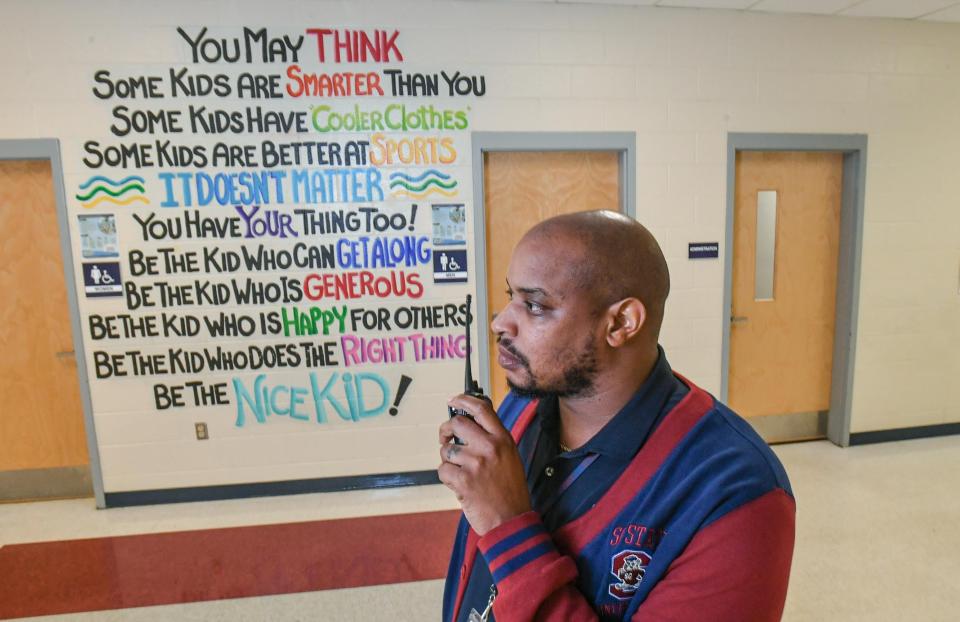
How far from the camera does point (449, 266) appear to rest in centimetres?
295

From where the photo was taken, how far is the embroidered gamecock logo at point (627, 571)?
69 centimetres

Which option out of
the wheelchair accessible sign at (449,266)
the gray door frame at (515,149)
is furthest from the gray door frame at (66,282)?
the gray door frame at (515,149)

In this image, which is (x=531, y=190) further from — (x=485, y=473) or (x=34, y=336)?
(x=34, y=336)

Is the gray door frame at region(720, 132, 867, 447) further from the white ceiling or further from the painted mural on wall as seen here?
the painted mural on wall

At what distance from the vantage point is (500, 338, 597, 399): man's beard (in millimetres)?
786

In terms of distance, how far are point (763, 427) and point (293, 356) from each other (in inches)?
125

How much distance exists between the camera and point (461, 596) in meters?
0.93

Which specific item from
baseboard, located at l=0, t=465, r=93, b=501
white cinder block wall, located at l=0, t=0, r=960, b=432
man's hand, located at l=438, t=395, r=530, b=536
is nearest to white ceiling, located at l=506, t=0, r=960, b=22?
white cinder block wall, located at l=0, t=0, r=960, b=432

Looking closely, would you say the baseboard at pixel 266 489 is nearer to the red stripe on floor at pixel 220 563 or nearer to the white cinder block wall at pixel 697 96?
the red stripe on floor at pixel 220 563

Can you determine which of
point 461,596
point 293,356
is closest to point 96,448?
point 293,356

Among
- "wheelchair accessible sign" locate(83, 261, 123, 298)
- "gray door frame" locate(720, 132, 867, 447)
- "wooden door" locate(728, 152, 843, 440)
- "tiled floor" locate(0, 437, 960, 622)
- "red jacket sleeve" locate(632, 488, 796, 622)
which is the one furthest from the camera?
"wooden door" locate(728, 152, 843, 440)

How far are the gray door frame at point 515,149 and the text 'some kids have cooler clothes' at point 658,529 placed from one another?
2.22 metres

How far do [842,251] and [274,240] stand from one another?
3.60 metres

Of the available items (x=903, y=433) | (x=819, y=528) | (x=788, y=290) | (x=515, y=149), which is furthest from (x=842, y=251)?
(x=515, y=149)
